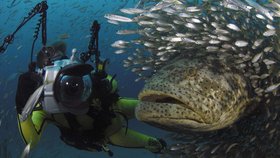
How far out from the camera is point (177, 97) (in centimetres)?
456

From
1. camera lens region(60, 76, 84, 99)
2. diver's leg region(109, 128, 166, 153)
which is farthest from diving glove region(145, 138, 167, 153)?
camera lens region(60, 76, 84, 99)

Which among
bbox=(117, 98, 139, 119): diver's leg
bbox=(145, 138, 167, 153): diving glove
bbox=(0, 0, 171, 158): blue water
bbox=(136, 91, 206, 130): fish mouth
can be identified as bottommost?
bbox=(0, 0, 171, 158): blue water

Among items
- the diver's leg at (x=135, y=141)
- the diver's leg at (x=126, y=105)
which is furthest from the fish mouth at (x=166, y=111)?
the diver's leg at (x=135, y=141)

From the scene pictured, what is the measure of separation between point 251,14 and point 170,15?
53.1 inches

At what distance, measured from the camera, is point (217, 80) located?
16.6 ft

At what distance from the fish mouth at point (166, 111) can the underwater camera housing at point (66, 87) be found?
788 millimetres

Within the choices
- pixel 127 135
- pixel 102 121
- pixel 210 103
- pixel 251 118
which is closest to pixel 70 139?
pixel 102 121

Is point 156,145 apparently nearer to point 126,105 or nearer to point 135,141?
point 135,141

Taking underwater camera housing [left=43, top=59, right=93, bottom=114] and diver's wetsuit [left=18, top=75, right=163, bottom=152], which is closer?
underwater camera housing [left=43, top=59, right=93, bottom=114]

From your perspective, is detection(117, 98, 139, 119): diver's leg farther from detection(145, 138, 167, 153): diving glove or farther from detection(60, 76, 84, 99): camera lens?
detection(60, 76, 84, 99): camera lens

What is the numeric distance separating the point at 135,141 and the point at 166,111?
248cm

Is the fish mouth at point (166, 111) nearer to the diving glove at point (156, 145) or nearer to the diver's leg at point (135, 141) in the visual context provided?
the diver's leg at point (135, 141)

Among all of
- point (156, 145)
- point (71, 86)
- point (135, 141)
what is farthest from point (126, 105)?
point (71, 86)

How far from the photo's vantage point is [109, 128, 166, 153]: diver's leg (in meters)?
6.76
